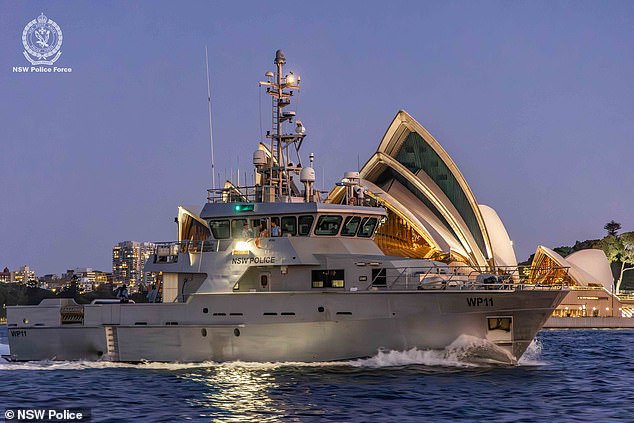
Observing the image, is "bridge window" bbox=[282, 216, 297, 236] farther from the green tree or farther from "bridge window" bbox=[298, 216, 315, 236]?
the green tree

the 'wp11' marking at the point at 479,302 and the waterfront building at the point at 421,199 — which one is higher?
the waterfront building at the point at 421,199

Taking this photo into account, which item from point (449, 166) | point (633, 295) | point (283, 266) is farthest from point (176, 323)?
point (633, 295)

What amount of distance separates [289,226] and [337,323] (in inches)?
167

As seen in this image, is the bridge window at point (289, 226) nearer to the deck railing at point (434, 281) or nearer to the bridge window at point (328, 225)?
the bridge window at point (328, 225)

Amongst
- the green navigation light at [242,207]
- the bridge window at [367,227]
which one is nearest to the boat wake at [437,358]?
the bridge window at [367,227]

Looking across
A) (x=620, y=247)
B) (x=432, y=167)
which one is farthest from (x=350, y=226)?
(x=620, y=247)

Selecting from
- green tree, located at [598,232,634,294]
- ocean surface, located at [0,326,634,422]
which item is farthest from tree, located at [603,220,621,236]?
ocean surface, located at [0,326,634,422]

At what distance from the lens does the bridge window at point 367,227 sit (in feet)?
102

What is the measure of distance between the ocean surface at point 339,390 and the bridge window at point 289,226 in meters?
4.72

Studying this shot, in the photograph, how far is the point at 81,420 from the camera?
20.5 m

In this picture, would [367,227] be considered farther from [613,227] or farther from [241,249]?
[613,227]

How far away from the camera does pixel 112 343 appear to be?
31984 millimetres

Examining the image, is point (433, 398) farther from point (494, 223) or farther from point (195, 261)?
point (494, 223)

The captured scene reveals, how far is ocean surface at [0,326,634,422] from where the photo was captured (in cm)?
2106
